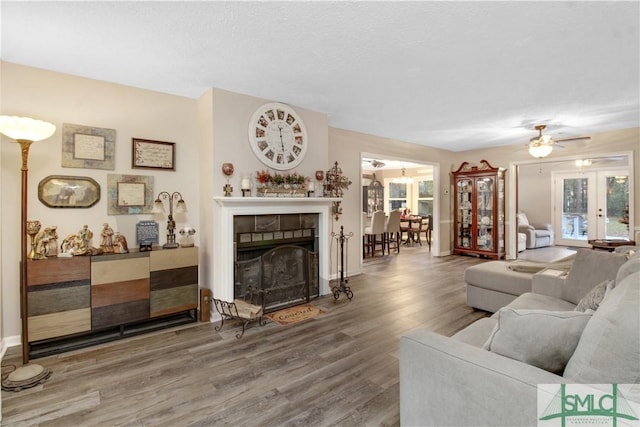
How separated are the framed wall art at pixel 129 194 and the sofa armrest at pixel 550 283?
12.9ft

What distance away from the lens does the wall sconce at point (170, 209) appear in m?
3.30

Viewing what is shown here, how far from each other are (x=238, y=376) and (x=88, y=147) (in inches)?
102

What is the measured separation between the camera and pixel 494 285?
343 cm

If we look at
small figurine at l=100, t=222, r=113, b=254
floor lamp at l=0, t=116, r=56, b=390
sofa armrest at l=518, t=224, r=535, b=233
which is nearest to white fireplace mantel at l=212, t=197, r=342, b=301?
small figurine at l=100, t=222, r=113, b=254

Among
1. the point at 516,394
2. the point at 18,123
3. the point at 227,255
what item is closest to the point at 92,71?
the point at 18,123

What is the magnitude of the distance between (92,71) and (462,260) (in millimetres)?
6778

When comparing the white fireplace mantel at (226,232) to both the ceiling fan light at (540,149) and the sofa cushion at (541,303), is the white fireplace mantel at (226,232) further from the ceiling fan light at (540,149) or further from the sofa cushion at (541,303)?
the ceiling fan light at (540,149)

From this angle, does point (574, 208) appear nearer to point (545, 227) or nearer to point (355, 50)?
point (545, 227)

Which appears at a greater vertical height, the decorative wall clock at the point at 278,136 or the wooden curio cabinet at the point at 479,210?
the decorative wall clock at the point at 278,136

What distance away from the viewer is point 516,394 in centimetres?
110

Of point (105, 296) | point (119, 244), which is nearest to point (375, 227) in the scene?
point (119, 244)

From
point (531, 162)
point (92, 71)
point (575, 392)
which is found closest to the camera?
point (575, 392)

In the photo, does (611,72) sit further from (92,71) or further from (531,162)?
(92,71)

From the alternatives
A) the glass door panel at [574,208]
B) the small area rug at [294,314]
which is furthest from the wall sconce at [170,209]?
the glass door panel at [574,208]
